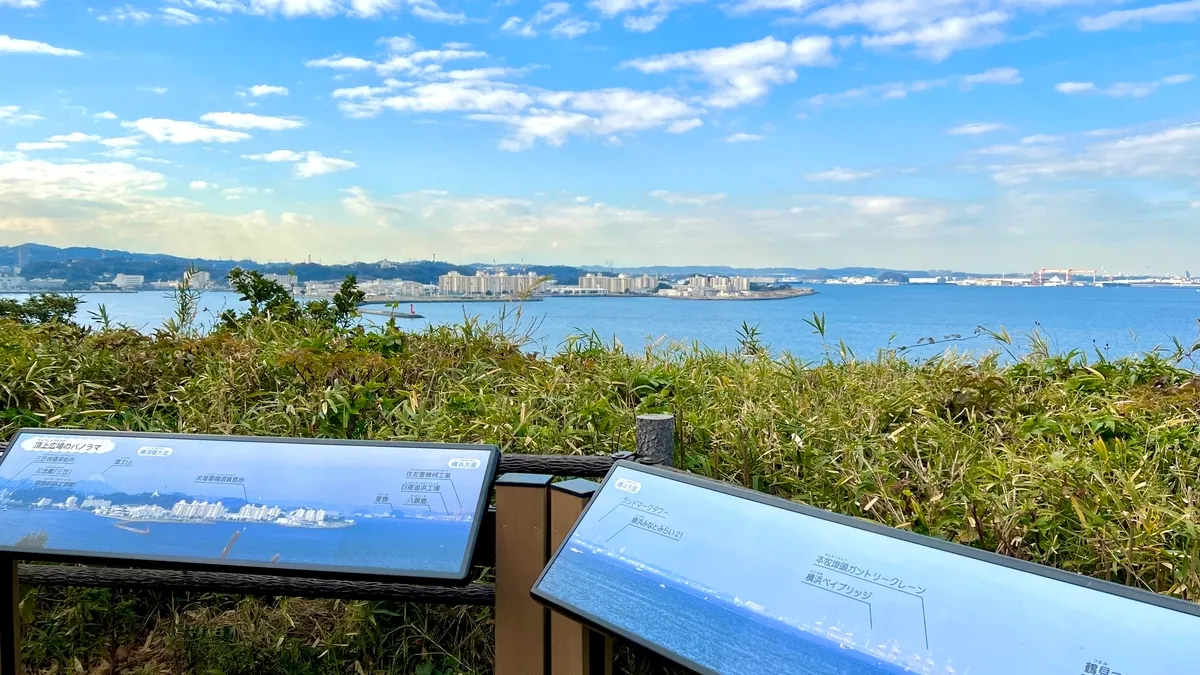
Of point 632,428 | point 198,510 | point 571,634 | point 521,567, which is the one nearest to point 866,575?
point 571,634

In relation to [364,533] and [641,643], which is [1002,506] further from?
[364,533]

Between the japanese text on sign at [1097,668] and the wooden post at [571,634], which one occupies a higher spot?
the japanese text on sign at [1097,668]

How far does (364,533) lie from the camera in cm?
→ 193

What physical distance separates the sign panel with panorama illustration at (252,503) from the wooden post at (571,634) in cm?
21

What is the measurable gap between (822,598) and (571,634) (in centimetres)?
76

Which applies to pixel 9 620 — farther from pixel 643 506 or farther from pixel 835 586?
pixel 835 586

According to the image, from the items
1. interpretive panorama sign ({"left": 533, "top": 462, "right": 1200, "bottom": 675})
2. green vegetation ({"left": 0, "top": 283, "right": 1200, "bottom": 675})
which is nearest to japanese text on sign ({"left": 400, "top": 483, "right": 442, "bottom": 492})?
interpretive panorama sign ({"left": 533, "top": 462, "right": 1200, "bottom": 675})

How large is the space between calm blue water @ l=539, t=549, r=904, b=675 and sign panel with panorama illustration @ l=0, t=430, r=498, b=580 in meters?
0.30

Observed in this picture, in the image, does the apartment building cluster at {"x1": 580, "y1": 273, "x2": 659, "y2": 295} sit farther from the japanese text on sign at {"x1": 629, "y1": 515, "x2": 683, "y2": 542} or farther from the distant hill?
the japanese text on sign at {"x1": 629, "y1": 515, "x2": 683, "y2": 542}

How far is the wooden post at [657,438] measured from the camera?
8.44 ft

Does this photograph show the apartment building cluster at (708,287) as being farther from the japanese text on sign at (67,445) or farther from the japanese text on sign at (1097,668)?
the japanese text on sign at (1097,668)

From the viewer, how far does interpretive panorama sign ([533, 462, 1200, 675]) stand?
119 cm

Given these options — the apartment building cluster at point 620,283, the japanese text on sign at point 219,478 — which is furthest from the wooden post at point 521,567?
the apartment building cluster at point 620,283

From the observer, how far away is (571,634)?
1.92 meters
